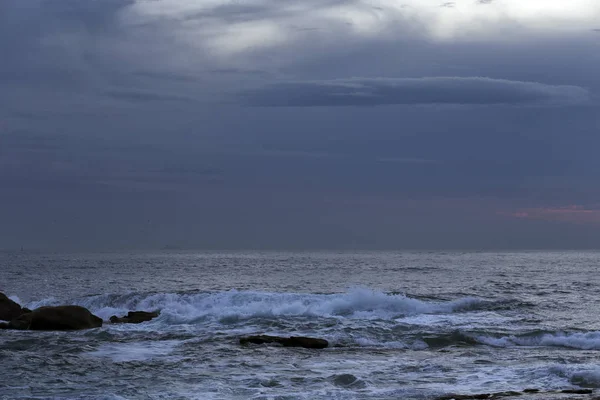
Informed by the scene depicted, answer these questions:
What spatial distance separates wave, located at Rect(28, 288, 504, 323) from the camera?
30625 millimetres

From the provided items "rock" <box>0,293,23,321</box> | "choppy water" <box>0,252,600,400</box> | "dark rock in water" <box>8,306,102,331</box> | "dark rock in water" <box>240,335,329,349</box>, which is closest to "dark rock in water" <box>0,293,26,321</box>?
"rock" <box>0,293,23,321</box>

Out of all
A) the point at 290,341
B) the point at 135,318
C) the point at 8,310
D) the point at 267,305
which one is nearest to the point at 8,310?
the point at 8,310

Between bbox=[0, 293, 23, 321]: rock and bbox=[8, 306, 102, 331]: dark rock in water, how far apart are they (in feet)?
10.0

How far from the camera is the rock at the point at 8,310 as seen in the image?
29736mm

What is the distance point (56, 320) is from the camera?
26172 mm

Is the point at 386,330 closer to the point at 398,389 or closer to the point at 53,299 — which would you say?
the point at 398,389

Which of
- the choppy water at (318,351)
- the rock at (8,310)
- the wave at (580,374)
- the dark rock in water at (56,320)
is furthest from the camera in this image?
the rock at (8,310)

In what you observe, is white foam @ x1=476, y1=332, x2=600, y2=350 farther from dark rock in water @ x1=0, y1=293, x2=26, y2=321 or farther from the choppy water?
dark rock in water @ x1=0, y1=293, x2=26, y2=321

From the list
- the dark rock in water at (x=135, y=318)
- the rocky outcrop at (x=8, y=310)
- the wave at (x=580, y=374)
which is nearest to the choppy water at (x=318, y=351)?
the wave at (x=580, y=374)

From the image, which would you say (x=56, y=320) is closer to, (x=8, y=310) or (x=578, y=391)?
(x=8, y=310)

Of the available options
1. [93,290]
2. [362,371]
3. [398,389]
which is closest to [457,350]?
[362,371]

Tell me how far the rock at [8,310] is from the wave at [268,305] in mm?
4619

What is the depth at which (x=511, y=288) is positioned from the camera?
1849 inches

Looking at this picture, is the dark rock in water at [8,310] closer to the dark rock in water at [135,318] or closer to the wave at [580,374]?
the dark rock in water at [135,318]
